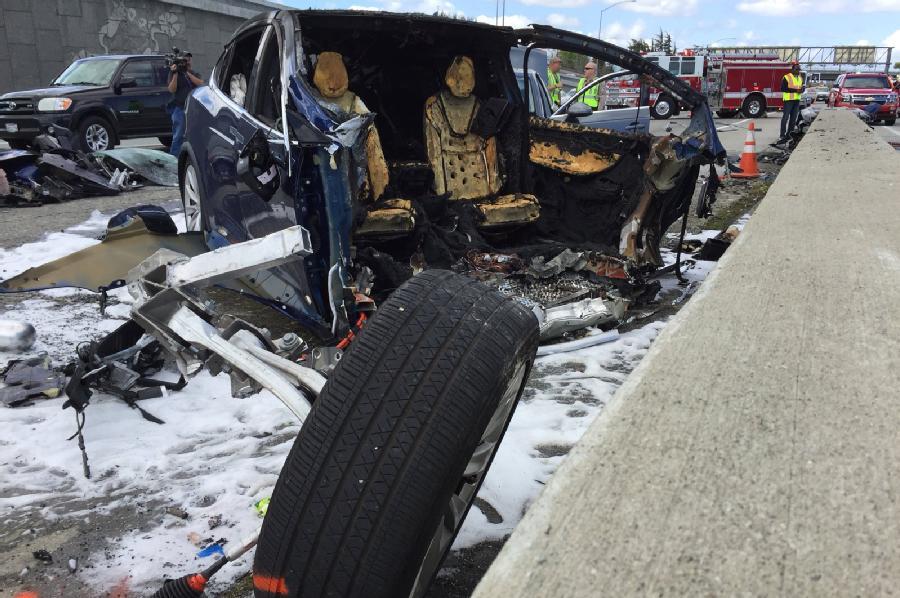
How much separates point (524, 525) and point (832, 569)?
52 cm

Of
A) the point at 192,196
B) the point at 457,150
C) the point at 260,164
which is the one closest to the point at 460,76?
the point at 457,150

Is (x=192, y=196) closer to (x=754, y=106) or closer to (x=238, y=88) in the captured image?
(x=238, y=88)

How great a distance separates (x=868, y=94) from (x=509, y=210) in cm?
2442

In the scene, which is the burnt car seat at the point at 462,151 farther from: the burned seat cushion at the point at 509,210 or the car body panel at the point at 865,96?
the car body panel at the point at 865,96

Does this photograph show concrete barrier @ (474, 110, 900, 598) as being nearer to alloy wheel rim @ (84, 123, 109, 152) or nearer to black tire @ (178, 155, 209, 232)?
black tire @ (178, 155, 209, 232)

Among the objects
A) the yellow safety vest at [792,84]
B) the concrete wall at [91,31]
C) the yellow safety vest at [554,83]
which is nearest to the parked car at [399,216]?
the yellow safety vest at [554,83]

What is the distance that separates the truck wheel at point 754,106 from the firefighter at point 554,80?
20076 millimetres

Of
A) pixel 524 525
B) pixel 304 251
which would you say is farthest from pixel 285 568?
pixel 304 251

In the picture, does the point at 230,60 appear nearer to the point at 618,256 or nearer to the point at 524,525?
the point at 618,256

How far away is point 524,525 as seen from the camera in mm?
1341

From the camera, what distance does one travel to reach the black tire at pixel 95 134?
11.6 meters

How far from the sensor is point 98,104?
11820 mm

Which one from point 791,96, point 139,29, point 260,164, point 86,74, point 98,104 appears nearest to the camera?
point 260,164

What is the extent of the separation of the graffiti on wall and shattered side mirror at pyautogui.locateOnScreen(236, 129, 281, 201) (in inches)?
785
